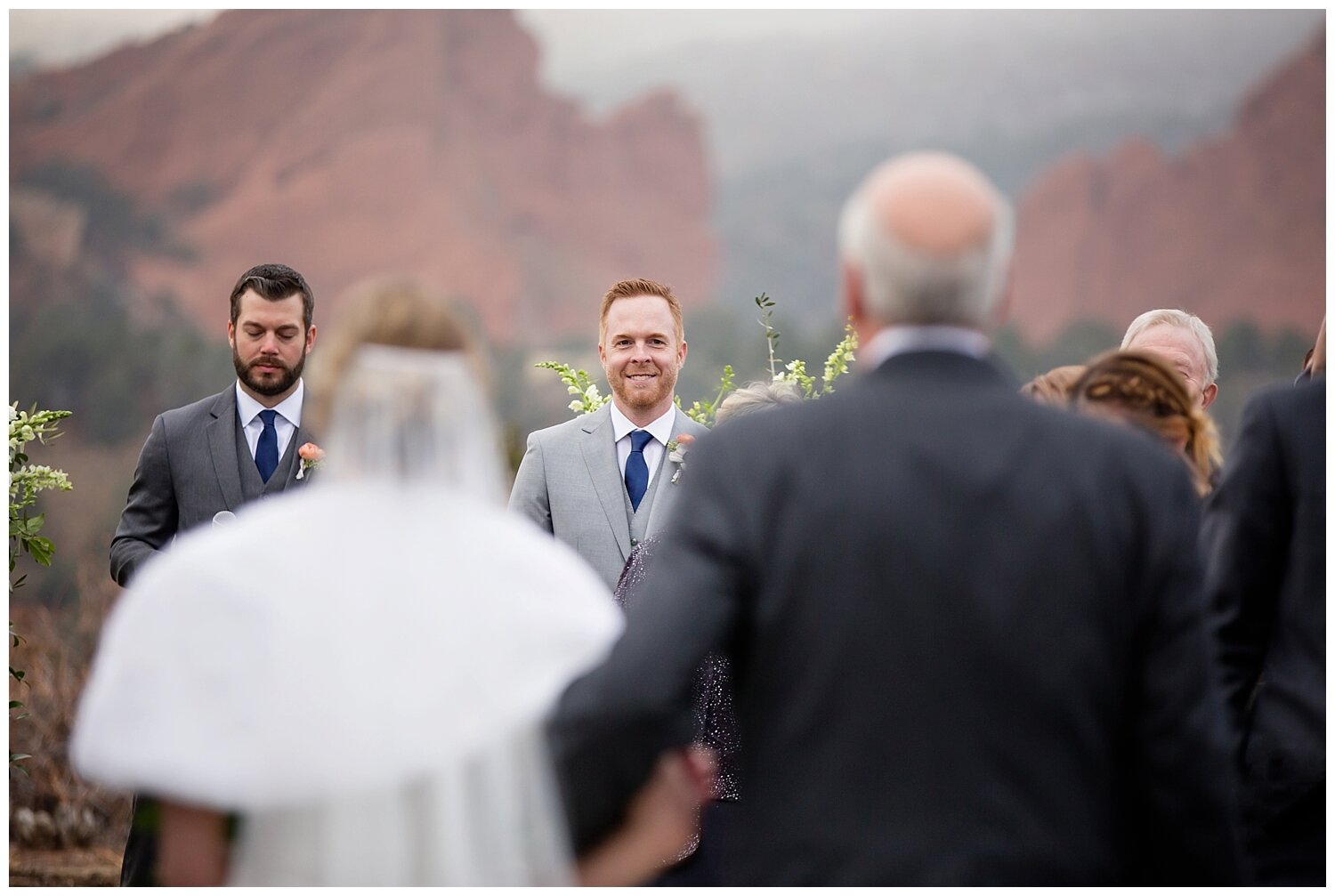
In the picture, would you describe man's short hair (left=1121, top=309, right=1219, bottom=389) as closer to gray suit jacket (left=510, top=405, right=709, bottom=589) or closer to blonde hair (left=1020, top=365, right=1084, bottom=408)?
blonde hair (left=1020, top=365, right=1084, bottom=408)

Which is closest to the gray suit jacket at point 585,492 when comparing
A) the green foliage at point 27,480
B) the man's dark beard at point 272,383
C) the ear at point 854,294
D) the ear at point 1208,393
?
the man's dark beard at point 272,383

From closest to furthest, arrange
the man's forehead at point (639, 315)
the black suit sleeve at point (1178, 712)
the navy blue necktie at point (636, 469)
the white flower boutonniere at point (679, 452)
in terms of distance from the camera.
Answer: the black suit sleeve at point (1178, 712)
the white flower boutonniere at point (679, 452)
the navy blue necktie at point (636, 469)
the man's forehead at point (639, 315)

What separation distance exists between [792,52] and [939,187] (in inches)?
979

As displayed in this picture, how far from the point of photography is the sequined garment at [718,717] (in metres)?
3.79

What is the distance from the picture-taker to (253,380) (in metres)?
4.67

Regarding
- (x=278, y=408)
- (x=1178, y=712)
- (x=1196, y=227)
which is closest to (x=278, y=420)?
(x=278, y=408)

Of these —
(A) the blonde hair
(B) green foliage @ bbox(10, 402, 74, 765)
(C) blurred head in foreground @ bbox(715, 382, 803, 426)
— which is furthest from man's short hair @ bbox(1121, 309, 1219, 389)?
(B) green foliage @ bbox(10, 402, 74, 765)

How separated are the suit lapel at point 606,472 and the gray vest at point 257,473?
41.4 inches

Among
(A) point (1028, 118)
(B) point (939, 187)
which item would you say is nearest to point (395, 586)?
(B) point (939, 187)

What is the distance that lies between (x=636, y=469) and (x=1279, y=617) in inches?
107

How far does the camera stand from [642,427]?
5113mm

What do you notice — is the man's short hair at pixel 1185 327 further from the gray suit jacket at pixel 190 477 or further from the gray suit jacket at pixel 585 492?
the gray suit jacket at pixel 190 477

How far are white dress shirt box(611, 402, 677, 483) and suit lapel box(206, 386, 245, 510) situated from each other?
1.37 meters

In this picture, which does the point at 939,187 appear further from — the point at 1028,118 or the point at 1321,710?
the point at 1028,118
